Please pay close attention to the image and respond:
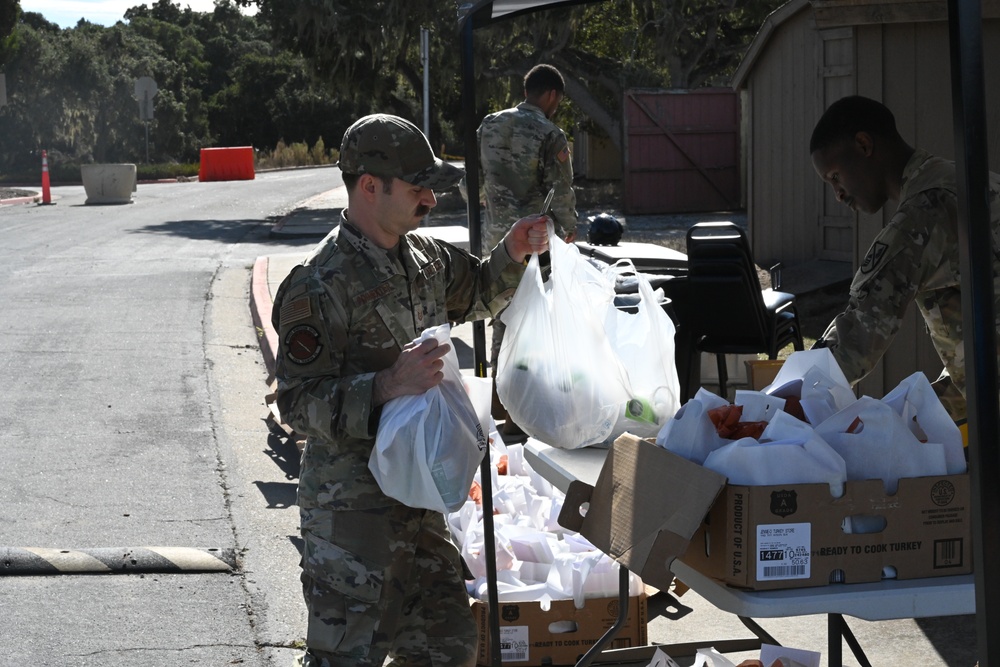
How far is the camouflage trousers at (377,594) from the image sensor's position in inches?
112

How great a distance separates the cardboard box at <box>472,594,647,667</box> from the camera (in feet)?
13.1

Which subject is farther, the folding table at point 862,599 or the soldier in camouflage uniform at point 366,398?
the soldier in camouflage uniform at point 366,398

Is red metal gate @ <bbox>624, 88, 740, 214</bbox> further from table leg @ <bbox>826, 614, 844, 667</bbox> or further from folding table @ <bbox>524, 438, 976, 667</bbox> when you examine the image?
folding table @ <bbox>524, 438, 976, 667</bbox>

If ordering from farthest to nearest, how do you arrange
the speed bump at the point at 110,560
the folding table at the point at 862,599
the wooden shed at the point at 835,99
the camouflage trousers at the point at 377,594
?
the wooden shed at the point at 835,99
the speed bump at the point at 110,560
the camouflage trousers at the point at 377,594
the folding table at the point at 862,599

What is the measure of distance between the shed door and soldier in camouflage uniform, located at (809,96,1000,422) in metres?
8.36

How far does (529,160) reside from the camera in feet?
23.3

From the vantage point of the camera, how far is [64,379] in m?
8.99

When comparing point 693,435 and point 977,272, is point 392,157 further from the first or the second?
point 977,272

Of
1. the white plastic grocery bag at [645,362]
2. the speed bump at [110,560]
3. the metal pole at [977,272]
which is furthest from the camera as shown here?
the speed bump at [110,560]

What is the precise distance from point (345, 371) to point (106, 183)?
2598 cm

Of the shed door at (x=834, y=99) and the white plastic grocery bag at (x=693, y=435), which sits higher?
the shed door at (x=834, y=99)

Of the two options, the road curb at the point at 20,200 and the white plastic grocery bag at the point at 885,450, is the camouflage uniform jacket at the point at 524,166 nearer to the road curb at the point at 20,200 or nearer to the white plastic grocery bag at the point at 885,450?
the white plastic grocery bag at the point at 885,450

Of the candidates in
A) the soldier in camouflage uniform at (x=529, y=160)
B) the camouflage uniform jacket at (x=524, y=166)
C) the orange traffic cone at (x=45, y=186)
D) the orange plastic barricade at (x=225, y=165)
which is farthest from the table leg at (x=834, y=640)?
the orange plastic barricade at (x=225, y=165)

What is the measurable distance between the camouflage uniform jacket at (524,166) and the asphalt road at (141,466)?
78.9 inches
